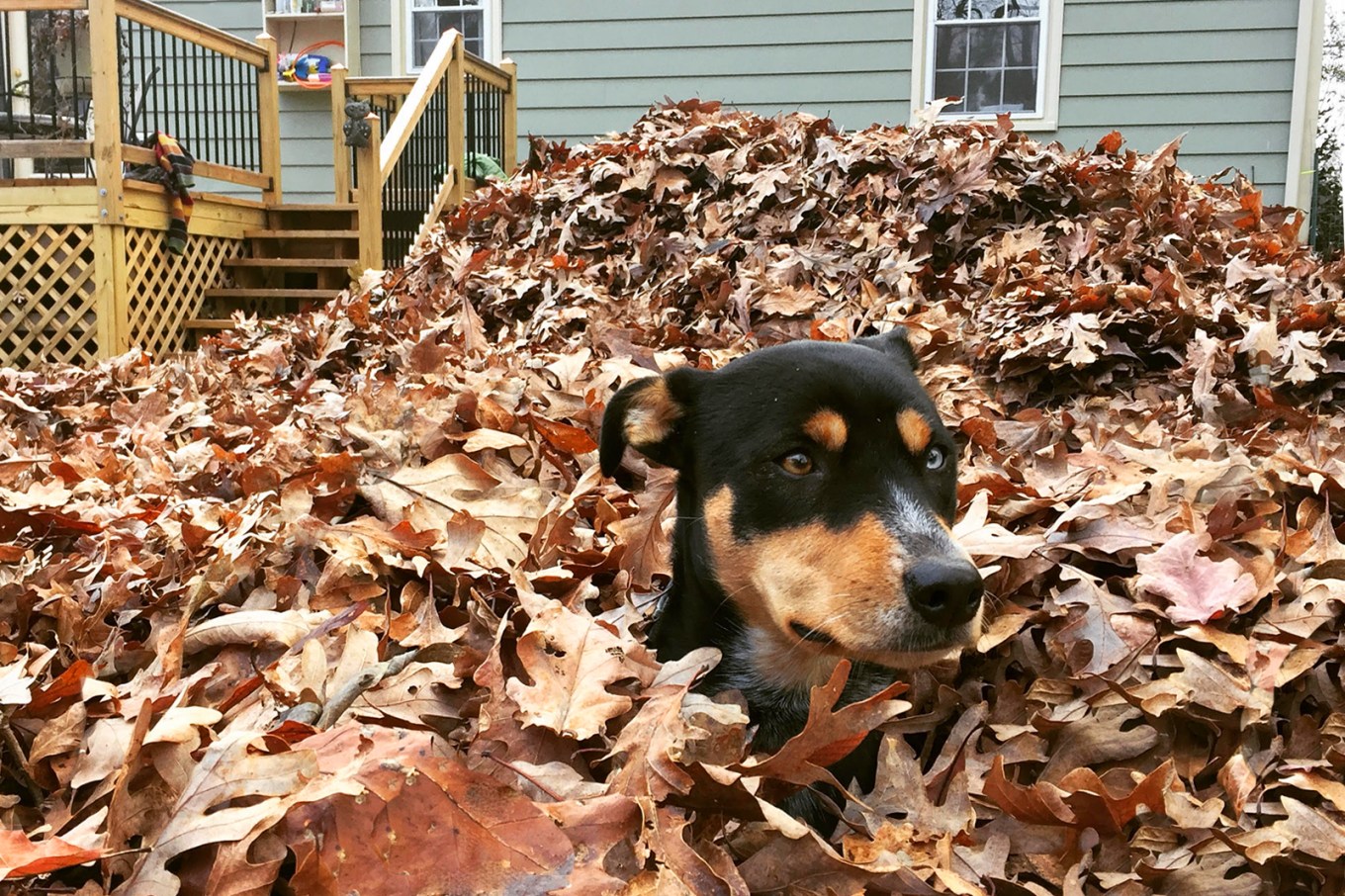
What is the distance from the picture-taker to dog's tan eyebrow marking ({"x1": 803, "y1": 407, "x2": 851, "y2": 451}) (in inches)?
93.4

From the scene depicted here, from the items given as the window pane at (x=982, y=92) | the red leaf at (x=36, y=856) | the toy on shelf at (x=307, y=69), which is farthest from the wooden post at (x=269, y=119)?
the red leaf at (x=36, y=856)

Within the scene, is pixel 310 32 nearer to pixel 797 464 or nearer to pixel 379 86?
pixel 379 86

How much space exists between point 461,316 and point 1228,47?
32.3 feet

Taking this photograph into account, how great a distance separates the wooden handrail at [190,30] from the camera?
10.9m

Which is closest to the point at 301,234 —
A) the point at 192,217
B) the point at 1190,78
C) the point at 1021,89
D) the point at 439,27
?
the point at 192,217

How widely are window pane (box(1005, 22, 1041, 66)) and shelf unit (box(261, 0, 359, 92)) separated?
804cm

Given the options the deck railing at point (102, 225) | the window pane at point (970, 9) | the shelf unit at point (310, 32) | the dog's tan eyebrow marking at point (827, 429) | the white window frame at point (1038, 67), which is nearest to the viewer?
the dog's tan eyebrow marking at point (827, 429)

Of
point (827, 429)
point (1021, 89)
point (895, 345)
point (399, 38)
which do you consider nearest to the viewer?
point (827, 429)

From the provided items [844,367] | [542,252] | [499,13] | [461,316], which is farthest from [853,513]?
[499,13]

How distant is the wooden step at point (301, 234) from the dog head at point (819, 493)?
34.6 feet

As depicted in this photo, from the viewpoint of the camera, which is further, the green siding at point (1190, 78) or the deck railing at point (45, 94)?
the green siding at point (1190, 78)

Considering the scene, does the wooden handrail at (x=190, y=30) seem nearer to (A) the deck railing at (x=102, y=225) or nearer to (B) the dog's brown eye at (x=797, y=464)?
(A) the deck railing at (x=102, y=225)

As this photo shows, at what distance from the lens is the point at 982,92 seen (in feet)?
42.8

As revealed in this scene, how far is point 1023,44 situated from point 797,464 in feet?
39.6
